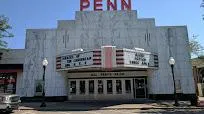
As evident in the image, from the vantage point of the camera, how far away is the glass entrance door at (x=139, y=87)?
96.2ft

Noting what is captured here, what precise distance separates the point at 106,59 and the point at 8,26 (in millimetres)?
14933

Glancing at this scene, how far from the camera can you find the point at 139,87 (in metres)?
29.5

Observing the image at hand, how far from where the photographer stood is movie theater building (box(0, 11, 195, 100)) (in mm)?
27953

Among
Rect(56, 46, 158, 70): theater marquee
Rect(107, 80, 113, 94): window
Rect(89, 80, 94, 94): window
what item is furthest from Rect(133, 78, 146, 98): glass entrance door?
Rect(89, 80, 94, 94): window

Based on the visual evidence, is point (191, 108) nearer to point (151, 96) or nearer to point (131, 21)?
point (151, 96)

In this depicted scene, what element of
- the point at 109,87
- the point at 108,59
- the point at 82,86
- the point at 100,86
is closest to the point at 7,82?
the point at 82,86

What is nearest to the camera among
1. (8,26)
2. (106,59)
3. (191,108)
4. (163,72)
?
(191,108)

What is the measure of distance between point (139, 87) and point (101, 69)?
5159mm

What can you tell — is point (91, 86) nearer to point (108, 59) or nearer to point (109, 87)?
point (109, 87)

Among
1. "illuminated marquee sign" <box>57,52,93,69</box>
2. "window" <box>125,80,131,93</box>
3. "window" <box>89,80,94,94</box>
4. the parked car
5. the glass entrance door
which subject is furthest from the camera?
"window" <box>89,80,94,94</box>

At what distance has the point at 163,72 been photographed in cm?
2798

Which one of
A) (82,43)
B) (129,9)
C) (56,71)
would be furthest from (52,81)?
(129,9)

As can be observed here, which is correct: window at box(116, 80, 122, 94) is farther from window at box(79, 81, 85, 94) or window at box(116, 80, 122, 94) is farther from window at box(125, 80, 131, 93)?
window at box(79, 81, 85, 94)

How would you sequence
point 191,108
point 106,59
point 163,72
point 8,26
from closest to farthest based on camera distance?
point 191,108 < point 106,59 < point 163,72 < point 8,26
